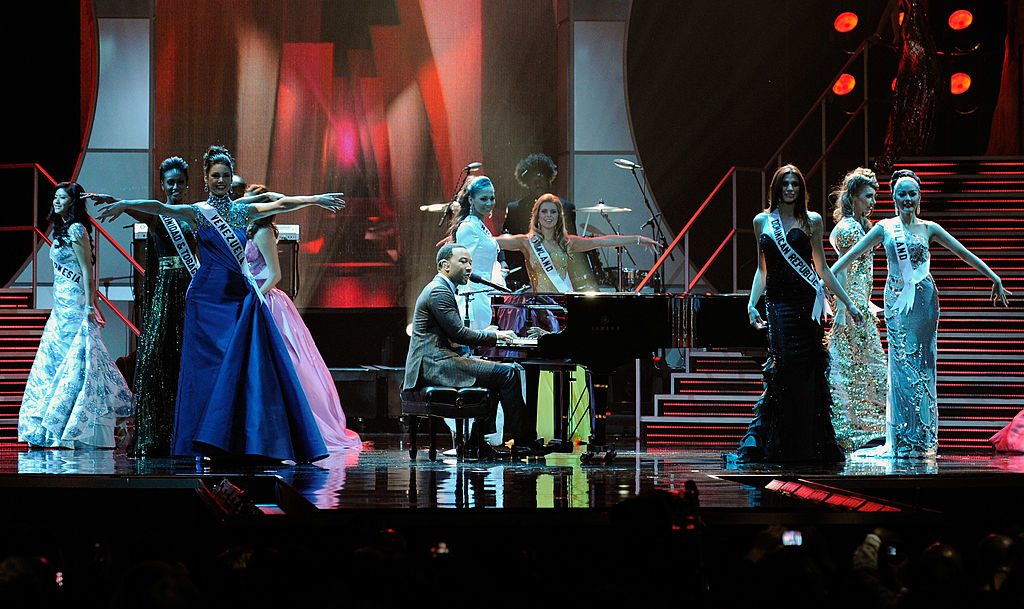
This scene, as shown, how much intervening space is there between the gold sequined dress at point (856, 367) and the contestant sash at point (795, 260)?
1024 mm

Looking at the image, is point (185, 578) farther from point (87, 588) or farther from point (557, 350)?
point (557, 350)

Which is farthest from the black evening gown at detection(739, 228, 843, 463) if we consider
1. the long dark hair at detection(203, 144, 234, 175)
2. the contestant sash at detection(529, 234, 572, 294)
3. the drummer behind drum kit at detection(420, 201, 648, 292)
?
the drummer behind drum kit at detection(420, 201, 648, 292)

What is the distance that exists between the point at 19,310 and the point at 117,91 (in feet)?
7.49

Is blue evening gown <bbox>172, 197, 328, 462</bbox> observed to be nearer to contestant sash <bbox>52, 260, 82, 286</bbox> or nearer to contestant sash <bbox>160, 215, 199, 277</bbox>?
contestant sash <bbox>160, 215, 199, 277</bbox>

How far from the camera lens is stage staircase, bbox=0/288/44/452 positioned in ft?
26.9

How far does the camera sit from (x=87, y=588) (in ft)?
7.91

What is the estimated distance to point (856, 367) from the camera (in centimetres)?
716

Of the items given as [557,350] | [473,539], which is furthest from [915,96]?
[473,539]

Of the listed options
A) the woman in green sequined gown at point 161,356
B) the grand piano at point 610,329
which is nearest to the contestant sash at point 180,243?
the woman in green sequined gown at point 161,356

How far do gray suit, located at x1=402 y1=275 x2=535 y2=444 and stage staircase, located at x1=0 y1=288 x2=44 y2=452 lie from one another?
3.21 metres

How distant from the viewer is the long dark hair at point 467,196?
7055 mm

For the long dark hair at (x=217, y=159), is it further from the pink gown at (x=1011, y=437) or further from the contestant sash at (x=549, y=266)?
the pink gown at (x=1011, y=437)

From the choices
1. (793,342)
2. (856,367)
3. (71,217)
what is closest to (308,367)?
(71,217)

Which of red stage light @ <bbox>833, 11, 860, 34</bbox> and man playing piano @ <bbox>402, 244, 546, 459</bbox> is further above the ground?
red stage light @ <bbox>833, 11, 860, 34</bbox>
